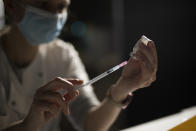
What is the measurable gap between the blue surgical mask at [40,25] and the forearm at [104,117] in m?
0.30

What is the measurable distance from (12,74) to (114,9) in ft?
3.41

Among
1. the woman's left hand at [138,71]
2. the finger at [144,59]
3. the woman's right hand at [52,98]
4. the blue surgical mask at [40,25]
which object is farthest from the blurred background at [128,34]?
the woman's right hand at [52,98]

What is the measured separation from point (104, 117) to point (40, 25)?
38 cm

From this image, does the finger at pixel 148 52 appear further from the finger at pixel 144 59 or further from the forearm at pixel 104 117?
the forearm at pixel 104 117

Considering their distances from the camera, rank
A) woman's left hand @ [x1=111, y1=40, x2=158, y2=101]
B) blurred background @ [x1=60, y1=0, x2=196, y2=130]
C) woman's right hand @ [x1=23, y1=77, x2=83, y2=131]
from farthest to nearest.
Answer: blurred background @ [x1=60, y1=0, x2=196, y2=130], woman's left hand @ [x1=111, y1=40, x2=158, y2=101], woman's right hand @ [x1=23, y1=77, x2=83, y2=131]

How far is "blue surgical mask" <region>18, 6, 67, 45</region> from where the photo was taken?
3.53 feet

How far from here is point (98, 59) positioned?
6.53 ft

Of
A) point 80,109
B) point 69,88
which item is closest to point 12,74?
point 80,109

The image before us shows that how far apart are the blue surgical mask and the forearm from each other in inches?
11.7

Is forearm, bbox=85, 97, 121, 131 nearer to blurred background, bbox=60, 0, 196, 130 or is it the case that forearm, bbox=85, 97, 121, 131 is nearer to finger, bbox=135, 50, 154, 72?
finger, bbox=135, 50, 154, 72

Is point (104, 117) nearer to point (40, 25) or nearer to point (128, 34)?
point (40, 25)

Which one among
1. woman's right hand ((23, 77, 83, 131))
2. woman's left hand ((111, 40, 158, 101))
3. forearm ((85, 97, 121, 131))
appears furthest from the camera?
forearm ((85, 97, 121, 131))

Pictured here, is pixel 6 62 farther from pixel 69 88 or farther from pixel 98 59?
pixel 98 59

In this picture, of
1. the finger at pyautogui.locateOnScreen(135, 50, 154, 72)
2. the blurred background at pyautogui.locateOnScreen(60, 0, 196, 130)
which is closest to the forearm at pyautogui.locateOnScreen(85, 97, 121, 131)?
the finger at pyautogui.locateOnScreen(135, 50, 154, 72)
